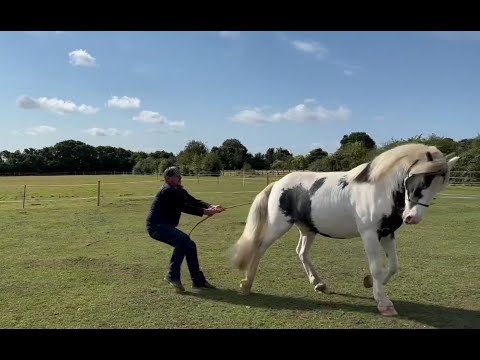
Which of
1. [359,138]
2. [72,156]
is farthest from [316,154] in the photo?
[72,156]

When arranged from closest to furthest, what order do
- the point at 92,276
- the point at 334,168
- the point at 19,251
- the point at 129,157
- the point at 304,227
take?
the point at 304,227, the point at 92,276, the point at 19,251, the point at 334,168, the point at 129,157

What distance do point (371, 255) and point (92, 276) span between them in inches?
163

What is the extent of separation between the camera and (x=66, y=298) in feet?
17.1

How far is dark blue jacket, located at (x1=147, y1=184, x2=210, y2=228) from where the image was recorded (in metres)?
5.77

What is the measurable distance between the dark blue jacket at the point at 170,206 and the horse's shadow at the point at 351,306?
44.0 inches

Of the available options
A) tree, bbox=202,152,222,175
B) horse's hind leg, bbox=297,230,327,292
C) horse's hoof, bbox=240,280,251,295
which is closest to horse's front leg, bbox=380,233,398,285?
horse's hind leg, bbox=297,230,327,292

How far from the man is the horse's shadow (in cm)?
39

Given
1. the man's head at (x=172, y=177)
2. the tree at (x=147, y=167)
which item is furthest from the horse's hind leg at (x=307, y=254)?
the tree at (x=147, y=167)

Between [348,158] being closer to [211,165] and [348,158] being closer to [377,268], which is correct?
[211,165]

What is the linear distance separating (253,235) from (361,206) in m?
1.58

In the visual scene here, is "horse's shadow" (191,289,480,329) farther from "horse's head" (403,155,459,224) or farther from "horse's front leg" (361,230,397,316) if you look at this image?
"horse's head" (403,155,459,224)

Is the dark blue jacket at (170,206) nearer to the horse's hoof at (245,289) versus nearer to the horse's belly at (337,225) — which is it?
the horse's hoof at (245,289)
